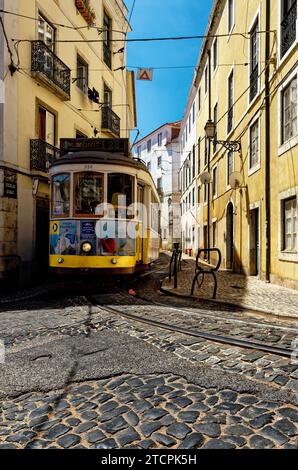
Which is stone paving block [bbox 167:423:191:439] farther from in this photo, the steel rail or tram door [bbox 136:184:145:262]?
tram door [bbox 136:184:145:262]

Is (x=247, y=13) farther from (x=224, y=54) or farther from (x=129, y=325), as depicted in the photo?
(x=129, y=325)

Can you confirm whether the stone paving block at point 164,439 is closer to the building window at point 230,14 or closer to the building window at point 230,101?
the building window at point 230,101

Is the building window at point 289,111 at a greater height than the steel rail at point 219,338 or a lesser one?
greater

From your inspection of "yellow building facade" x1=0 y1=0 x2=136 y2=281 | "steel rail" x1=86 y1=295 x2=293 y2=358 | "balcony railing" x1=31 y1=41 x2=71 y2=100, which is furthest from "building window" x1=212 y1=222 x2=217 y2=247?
"steel rail" x1=86 y1=295 x2=293 y2=358

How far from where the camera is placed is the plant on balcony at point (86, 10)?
16.2 meters

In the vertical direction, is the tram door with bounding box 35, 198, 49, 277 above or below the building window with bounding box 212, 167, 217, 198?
below

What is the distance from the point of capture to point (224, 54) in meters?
17.3

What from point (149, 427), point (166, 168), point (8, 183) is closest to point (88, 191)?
point (8, 183)

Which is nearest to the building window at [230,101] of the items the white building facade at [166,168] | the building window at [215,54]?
the building window at [215,54]

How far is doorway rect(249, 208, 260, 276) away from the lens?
12688 millimetres

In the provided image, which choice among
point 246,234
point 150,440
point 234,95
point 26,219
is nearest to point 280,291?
point 246,234

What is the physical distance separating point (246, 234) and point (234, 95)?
249 inches

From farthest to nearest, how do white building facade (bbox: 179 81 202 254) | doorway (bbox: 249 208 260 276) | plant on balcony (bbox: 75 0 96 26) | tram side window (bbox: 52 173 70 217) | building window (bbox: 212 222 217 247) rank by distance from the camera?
white building facade (bbox: 179 81 202 254), building window (bbox: 212 222 217 247), plant on balcony (bbox: 75 0 96 26), doorway (bbox: 249 208 260 276), tram side window (bbox: 52 173 70 217)

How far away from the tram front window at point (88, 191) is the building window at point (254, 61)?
7217 millimetres
